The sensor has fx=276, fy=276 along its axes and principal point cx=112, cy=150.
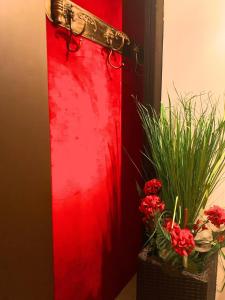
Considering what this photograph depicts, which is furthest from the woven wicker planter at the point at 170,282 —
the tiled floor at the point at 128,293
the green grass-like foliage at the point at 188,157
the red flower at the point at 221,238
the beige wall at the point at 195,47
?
the tiled floor at the point at 128,293

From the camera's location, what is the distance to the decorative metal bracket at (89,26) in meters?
1.01

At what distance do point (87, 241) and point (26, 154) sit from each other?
70 cm

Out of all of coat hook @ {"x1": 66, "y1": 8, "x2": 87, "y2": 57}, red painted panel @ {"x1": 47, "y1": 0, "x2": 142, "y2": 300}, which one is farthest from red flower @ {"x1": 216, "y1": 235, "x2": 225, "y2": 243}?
coat hook @ {"x1": 66, "y1": 8, "x2": 87, "y2": 57}

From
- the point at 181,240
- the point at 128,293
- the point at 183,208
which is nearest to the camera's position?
the point at 181,240

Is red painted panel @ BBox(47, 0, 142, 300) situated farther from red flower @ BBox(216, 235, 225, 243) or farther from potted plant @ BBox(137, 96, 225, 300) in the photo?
red flower @ BBox(216, 235, 225, 243)

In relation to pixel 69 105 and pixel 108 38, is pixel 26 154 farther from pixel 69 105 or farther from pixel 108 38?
pixel 108 38

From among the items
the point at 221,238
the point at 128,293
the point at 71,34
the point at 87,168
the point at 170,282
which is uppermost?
the point at 71,34

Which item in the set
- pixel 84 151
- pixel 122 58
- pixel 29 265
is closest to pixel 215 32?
pixel 122 58

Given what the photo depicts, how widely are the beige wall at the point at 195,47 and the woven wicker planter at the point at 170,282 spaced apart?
41 cm

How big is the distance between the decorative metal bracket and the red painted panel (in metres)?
0.04

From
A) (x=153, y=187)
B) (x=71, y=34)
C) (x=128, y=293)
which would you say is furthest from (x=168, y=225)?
(x=128, y=293)

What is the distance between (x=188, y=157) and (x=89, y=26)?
744 mm

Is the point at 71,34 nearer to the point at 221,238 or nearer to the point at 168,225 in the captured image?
the point at 168,225

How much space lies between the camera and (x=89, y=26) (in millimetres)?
1256
